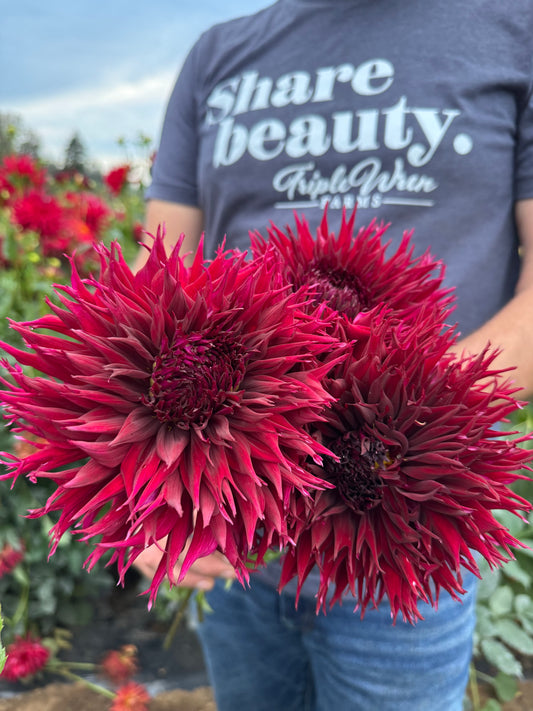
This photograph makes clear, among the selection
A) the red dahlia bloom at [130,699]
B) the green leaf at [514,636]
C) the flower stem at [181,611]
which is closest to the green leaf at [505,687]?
the green leaf at [514,636]

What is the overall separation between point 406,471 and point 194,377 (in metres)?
0.12

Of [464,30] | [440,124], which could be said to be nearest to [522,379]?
[440,124]

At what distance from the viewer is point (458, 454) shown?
0.29 m

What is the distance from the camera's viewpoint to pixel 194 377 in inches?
10.7

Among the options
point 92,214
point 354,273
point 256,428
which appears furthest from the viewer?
point 92,214

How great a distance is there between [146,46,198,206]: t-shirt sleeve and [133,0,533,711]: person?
83mm

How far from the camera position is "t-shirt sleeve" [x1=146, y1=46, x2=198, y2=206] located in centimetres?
84

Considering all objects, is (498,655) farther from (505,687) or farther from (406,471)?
(406,471)

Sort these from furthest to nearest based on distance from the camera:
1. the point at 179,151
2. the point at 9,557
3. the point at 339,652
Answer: the point at 9,557 < the point at 179,151 < the point at 339,652

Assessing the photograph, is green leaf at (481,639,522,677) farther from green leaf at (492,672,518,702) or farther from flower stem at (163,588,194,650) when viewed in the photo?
flower stem at (163,588,194,650)

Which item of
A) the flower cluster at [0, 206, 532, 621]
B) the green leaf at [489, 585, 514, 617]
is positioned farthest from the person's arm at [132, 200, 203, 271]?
the green leaf at [489, 585, 514, 617]

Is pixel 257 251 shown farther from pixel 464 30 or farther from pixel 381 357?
pixel 464 30

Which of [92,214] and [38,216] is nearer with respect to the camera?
[38,216]

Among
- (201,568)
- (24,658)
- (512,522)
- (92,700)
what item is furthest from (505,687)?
(201,568)
